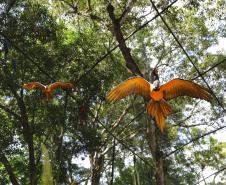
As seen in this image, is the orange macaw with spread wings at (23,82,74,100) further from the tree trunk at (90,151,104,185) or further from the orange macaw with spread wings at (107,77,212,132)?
the tree trunk at (90,151,104,185)

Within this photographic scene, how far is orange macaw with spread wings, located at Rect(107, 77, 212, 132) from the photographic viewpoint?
131 inches

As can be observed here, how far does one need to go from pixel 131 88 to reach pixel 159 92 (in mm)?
341

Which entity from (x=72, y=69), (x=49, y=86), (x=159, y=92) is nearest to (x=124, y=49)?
(x=72, y=69)

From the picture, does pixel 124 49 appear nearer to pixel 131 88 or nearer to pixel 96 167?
pixel 96 167

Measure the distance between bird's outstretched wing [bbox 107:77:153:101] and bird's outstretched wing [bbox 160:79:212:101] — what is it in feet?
0.52

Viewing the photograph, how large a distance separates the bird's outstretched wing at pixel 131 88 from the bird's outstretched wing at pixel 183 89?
158 mm

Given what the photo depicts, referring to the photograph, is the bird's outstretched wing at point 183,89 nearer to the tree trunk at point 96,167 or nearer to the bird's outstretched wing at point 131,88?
the bird's outstretched wing at point 131,88

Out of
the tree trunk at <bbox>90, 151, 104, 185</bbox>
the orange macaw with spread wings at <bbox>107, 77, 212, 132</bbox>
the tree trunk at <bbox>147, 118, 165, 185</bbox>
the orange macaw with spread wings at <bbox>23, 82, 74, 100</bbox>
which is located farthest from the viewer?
the tree trunk at <bbox>90, 151, 104, 185</bbox>

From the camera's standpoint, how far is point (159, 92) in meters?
3.26

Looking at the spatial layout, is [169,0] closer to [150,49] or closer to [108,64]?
[108,64]

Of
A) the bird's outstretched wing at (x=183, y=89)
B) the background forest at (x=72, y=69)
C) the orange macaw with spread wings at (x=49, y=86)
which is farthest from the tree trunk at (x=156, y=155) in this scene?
the bird's outstretched wing at (x=183, y=89)

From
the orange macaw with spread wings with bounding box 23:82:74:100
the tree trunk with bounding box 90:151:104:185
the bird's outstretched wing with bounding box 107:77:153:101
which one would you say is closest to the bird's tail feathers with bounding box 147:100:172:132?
the bird's outstretched wing with bounding box 107:77:153:101

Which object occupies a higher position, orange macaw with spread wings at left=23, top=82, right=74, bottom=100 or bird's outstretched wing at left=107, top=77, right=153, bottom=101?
orange macaw with spread wings at left=23, top=82, right=74, bottom=100

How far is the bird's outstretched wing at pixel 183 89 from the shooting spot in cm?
342
